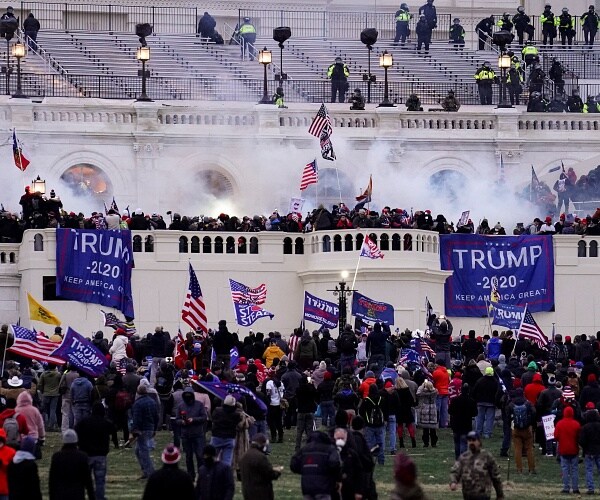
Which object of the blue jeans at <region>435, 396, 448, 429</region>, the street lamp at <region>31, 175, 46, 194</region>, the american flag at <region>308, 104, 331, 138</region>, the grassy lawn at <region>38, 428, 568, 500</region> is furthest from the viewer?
the american flag at <region>308, 104, 331, 138</region>

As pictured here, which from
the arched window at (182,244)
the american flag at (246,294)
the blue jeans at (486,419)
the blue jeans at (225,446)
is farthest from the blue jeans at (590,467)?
the arched window at (182,244)

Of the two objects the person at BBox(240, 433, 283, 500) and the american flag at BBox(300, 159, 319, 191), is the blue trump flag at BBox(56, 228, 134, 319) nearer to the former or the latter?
the american flag at BBox(300, 159, 319, 191)

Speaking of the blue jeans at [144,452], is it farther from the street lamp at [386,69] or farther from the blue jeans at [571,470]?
the street lamp at [386,69]

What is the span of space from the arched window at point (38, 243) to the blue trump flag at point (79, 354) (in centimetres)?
1644

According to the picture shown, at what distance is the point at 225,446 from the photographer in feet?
117

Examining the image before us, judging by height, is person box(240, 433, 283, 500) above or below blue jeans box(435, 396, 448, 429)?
below

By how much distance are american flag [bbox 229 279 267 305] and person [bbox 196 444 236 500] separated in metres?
22.3

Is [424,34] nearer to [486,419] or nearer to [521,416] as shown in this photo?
[486,419]

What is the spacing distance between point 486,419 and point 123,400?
6.57 meters

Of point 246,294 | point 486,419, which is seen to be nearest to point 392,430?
point 486,419

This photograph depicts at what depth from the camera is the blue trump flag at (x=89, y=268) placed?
190 ft

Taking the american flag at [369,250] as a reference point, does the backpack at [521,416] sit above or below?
below

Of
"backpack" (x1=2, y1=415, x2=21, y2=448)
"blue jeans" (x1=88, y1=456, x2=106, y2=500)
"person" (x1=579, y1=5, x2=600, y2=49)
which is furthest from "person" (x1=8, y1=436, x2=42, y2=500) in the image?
"person" (x1=579, y1=5, x2=600, y2=49)

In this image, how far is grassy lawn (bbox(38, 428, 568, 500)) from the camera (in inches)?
1426
